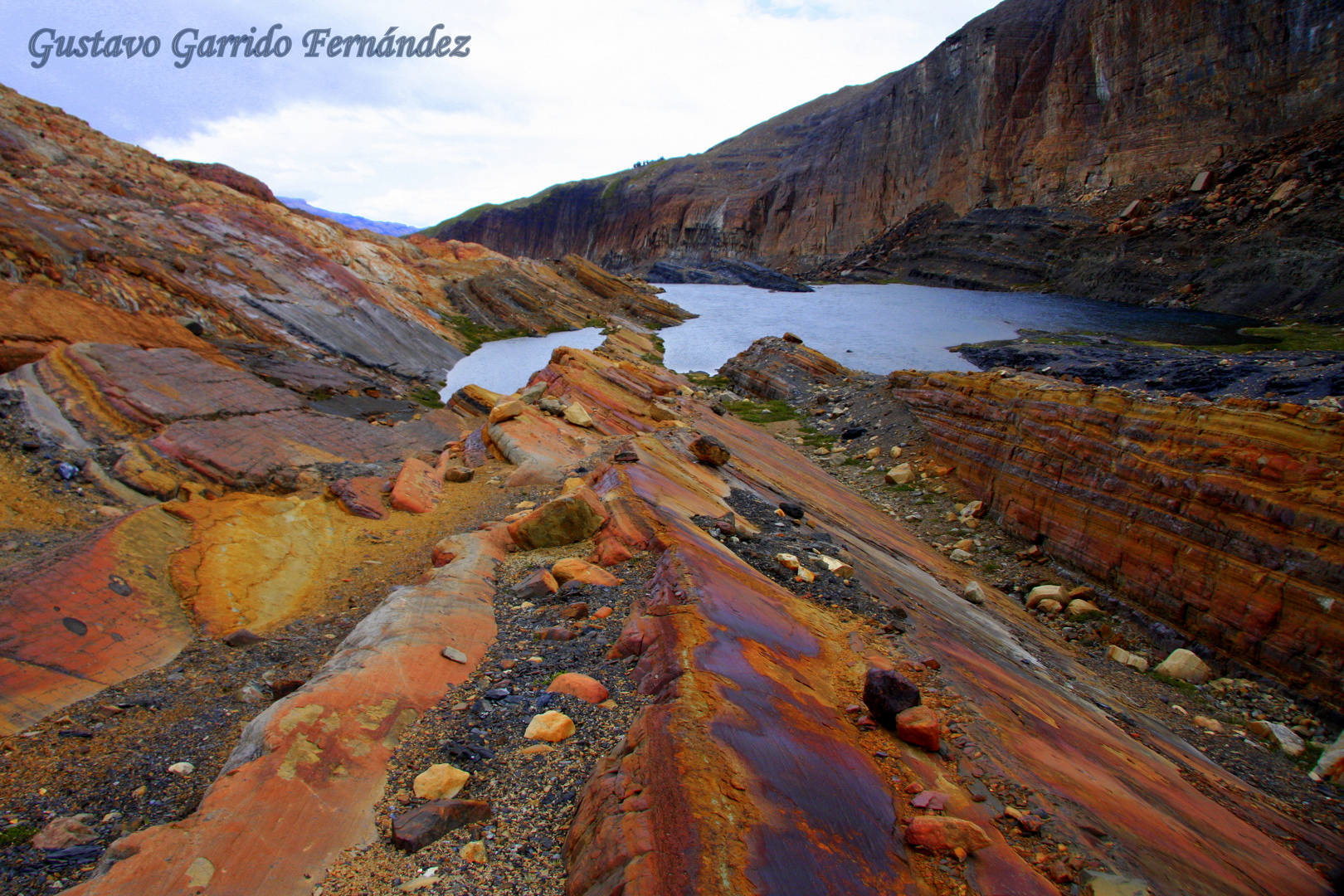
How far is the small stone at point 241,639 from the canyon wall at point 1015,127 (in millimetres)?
62850

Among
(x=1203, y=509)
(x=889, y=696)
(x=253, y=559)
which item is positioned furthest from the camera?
(x=1203, y=509)

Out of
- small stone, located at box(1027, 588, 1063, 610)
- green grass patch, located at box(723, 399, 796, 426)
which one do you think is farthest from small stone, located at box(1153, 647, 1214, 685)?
green grass patch, located at box(723, 399, 796, 426)

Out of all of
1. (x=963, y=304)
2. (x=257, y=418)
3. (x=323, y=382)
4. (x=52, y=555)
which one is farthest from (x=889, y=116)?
(x=52, y=555)

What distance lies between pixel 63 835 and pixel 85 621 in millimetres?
3512

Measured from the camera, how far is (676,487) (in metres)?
8.86

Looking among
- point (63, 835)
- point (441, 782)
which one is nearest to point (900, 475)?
point (441, 782)

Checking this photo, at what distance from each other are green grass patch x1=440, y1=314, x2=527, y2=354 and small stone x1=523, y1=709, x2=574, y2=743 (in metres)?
34.9

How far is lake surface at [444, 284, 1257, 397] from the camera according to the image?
31109mm

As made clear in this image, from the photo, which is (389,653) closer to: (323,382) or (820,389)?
(323,382)

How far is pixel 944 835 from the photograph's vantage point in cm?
334

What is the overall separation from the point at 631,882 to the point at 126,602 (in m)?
6.47

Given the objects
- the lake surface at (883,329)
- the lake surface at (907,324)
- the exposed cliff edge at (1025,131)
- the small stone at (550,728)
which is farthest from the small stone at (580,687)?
the exposed cliff edge at (1025,131)

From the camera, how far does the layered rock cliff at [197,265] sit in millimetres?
18328

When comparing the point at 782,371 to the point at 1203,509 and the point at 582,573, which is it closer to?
the point at 1203,509
